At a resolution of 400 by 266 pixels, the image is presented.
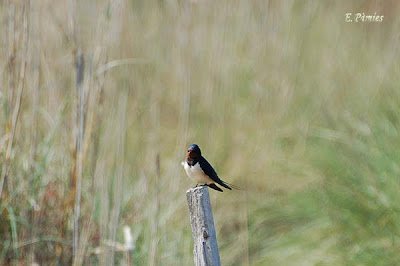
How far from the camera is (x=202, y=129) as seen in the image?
434 centimetres

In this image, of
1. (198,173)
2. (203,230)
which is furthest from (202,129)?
(203,230)

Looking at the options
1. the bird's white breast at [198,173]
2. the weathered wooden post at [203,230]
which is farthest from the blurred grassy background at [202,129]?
the weathered wooden post at [203,230]

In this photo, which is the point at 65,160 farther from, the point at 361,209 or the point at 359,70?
the point at 359,70

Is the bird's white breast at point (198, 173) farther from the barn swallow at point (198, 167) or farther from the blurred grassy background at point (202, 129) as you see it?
the blurred grassy background at point (202, 129)

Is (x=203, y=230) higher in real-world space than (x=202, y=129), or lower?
higher

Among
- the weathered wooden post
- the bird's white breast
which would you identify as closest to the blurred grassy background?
the bird's white breast

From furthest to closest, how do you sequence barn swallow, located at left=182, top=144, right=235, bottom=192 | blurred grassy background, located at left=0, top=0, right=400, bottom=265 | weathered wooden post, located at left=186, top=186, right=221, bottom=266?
1. blurred grassy background, located at left=0, top=0, right=400, bottom=265
2. barn swallow, located at left=182, top=144, right=235, bottom=192
3. weathered wooden post, located at left=186, top=186, right=221, bottom=266

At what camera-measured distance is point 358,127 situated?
3754 mm

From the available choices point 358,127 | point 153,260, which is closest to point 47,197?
point 153,260

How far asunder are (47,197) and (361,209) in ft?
4.56

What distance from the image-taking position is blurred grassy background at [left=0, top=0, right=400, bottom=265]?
9.21ft

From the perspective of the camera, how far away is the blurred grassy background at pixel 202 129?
9.21 feet

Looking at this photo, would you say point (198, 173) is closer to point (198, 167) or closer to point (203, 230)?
point (198, 167)

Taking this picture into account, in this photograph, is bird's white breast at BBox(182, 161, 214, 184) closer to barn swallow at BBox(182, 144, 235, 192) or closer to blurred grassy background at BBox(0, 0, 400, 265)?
barn swallow at BBox(182, 144, 235, 192)
